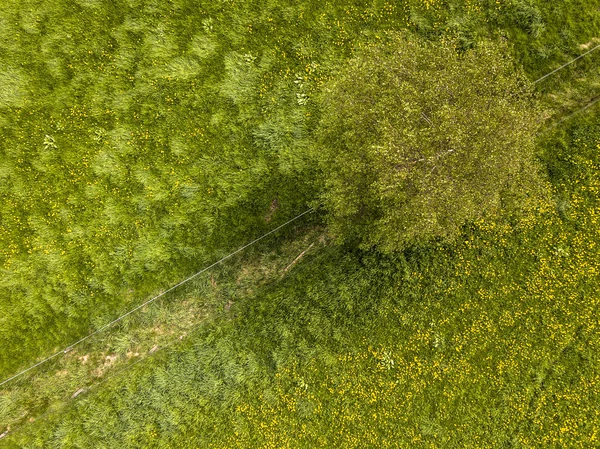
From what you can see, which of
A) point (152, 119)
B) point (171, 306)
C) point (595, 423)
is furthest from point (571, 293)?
point (152, 119)

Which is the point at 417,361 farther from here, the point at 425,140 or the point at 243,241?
the point at 425,140

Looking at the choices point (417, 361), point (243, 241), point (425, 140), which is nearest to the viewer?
point (425, 140)

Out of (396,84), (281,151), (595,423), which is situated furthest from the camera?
(281,151)

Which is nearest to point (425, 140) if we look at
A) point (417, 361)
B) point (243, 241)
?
point (243, 241)

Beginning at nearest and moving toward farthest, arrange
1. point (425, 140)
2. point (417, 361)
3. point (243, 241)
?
point (425, 140) < point (417, 361) < point (243, 241)

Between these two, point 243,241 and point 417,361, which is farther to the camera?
point 243,241

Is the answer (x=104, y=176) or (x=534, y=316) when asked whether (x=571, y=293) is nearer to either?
(x=534, y=316)
